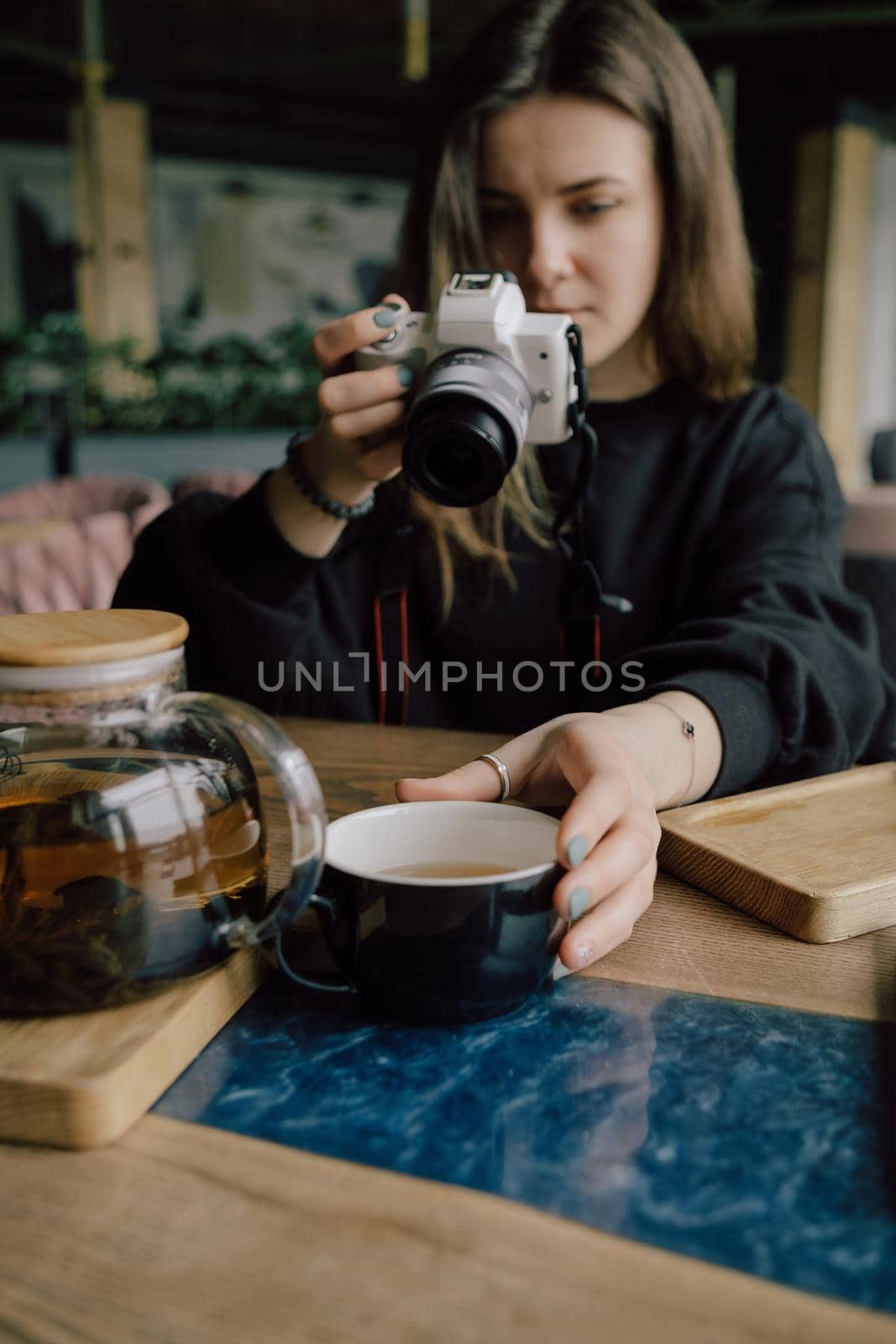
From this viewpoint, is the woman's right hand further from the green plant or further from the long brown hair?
the green plant

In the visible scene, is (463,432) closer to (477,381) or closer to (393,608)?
(477,381)

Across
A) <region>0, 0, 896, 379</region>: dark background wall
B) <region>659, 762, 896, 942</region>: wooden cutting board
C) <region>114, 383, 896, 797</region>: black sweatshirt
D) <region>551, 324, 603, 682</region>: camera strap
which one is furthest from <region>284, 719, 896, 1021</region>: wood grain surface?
<region>0, 0, 896, 379</region>: dark background wall

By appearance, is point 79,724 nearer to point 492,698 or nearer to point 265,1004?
point 265,1004

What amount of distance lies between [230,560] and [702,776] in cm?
48

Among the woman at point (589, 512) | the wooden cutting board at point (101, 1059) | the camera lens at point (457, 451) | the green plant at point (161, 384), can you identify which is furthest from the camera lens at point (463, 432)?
the green plant at point (161, 384)

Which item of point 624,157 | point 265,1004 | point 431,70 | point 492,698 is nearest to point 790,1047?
point 265,1004

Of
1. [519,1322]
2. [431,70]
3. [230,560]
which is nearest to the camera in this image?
[519,1322]

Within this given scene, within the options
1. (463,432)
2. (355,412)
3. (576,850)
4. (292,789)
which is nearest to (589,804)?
(576,850)

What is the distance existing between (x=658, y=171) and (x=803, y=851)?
2.61 ft

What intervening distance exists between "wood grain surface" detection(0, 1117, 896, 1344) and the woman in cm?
39

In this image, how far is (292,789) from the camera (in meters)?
0.41

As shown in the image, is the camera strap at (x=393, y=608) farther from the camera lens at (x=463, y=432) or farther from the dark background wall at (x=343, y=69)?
the dark background wall at (x=343, y=69)

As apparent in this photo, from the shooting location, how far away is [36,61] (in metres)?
6.50

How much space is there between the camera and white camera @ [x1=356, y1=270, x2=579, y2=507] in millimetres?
683
